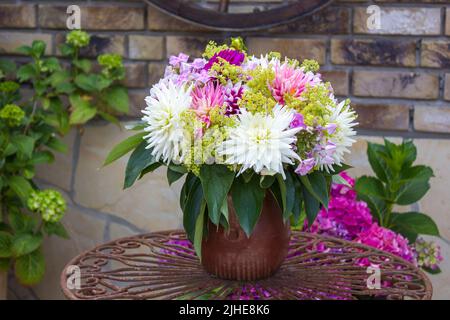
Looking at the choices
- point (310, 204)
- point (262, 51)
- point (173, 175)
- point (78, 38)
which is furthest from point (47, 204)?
point (310, 204)

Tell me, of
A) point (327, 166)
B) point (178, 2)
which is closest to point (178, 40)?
point (178, 2)

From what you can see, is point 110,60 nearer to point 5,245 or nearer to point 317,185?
point 5,245

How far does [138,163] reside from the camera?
1085mm

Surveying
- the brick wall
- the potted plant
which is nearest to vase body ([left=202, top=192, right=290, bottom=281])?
the potted plant

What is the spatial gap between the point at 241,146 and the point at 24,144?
37.8 inches

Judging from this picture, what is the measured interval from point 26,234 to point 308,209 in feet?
3.25

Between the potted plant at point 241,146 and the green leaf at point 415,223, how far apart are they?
63 cm

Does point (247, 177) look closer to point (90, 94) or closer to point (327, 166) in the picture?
point (327, 166)

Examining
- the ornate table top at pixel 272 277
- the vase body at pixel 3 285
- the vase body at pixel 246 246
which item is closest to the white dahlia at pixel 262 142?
the vase body at pixel 246 246

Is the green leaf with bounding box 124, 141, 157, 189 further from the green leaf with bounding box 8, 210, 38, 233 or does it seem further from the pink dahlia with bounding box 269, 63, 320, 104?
the green leaf with bounding box 8, 210, 38, 233

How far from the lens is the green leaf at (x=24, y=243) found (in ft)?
5.87

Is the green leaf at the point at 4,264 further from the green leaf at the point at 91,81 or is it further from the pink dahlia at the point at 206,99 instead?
the pink dahlia at the point at 206,99

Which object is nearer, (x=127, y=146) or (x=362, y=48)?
(x=127, y=146)

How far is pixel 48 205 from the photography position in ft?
5.87
